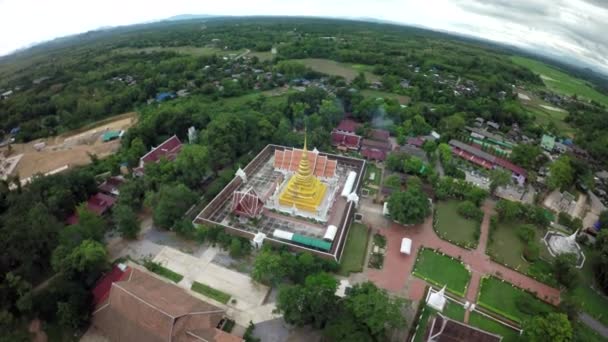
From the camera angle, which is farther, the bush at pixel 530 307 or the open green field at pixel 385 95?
the open green field at pixel 385 95

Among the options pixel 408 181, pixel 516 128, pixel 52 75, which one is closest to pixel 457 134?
pixel 516 128

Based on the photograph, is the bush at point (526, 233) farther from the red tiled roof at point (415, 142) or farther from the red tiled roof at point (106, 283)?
the red tiled roof at point (106, 283)

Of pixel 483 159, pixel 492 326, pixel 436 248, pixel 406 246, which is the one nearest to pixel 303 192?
pixel 406 246

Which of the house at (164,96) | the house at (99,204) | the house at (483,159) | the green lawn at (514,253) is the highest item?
the house at (164,96)

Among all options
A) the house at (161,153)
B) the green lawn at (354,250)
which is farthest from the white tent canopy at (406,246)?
the house at (161,153)

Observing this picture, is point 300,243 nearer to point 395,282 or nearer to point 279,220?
point 279,220

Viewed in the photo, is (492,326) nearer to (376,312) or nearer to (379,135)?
(376,312)
